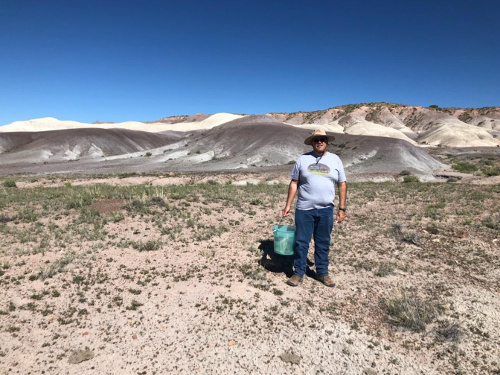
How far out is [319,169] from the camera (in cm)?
464

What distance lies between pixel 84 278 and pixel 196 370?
301 cm

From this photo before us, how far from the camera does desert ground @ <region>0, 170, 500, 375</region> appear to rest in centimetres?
339

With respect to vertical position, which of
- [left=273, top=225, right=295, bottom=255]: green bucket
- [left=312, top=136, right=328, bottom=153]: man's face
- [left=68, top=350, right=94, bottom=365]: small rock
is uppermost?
[left=312, top=136, right=328, bottom=153]: man's face

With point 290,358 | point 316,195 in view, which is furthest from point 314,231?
point 290,358

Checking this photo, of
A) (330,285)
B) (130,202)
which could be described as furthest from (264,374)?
(130,202)

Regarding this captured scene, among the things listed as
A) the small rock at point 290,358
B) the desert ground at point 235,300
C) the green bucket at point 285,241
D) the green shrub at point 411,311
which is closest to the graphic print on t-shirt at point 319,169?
the green bucket at point 285,241

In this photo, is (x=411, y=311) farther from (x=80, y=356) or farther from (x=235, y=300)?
(x=80, y=356)

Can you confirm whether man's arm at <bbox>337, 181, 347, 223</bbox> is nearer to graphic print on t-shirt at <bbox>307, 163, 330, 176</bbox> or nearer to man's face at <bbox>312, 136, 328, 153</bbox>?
graphic print on t-shirt at <bbox>307, 163, 330, 176</bbox>

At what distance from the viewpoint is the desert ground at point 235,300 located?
3393mm

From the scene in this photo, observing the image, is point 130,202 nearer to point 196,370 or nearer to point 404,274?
point 196,370

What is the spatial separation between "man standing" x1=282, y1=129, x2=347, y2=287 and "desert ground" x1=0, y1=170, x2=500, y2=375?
0.74m

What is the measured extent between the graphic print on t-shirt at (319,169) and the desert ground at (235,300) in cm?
198

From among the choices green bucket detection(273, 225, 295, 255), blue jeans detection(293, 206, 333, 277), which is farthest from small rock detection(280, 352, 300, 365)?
green bucket detection(273, 225, 295, 255)

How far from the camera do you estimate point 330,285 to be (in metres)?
4.97
